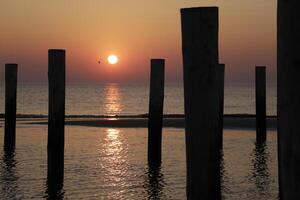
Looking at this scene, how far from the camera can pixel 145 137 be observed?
21125 mm

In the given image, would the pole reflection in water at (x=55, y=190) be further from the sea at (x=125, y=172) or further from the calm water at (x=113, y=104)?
the calm water at (x=113, y=104)

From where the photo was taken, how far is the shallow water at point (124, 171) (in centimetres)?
1001

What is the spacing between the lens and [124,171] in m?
12.5

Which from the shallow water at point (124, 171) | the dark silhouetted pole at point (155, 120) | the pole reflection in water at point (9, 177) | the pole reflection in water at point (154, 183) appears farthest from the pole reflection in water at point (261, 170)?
the pole reflection in water at point (9, 177)

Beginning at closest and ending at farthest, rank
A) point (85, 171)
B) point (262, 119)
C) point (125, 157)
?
Result: point (85, 171) < point (125, 157) < point (262, 119)

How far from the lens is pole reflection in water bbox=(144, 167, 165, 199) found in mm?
9938

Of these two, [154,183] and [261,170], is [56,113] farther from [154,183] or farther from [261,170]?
[261,170]

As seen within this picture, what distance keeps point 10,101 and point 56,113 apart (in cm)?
552

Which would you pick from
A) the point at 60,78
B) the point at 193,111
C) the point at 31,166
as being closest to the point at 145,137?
the point at 31,166
